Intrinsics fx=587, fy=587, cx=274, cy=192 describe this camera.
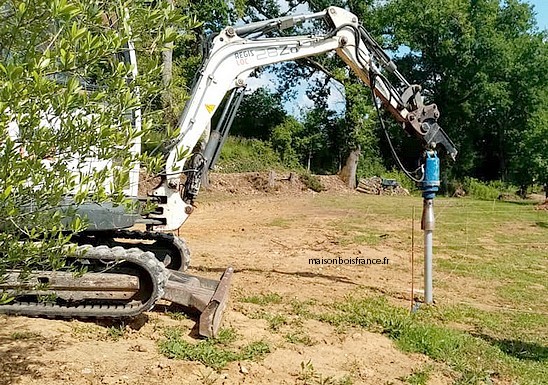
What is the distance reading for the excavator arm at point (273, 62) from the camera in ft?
19.5

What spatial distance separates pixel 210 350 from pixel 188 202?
1993 millimetres

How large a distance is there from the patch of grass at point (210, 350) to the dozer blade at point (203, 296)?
13cm

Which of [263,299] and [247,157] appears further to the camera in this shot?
[247,157]

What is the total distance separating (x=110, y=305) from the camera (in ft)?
16.0

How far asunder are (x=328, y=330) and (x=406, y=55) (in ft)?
125

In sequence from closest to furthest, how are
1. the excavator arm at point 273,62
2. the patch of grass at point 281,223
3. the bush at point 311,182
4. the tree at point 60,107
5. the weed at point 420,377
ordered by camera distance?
the tree at point 60,107 → the weed at point 420,377 → the excavator arm at point 273,62 → the patch of grass at point 281,223 → the bush at point 311,182

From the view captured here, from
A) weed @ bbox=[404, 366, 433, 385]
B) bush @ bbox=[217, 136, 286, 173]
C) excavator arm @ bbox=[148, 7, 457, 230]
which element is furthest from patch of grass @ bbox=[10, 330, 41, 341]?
bush @ bbox=[217, 136, 286, 173]

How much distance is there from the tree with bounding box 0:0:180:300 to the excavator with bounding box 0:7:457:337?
0.58 meters

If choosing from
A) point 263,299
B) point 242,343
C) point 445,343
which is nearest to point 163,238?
point 263,299

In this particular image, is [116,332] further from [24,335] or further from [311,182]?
[311,182]

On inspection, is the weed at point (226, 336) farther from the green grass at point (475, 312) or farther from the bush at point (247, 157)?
the bush at point (247, 157)

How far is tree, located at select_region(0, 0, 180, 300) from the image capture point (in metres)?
1.92

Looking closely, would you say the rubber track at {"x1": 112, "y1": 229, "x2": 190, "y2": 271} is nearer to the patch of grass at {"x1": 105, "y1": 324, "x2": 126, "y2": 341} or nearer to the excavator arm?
the excavator arm

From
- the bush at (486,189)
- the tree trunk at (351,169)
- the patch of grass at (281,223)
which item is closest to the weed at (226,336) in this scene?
the patch of grass at (281,223)
